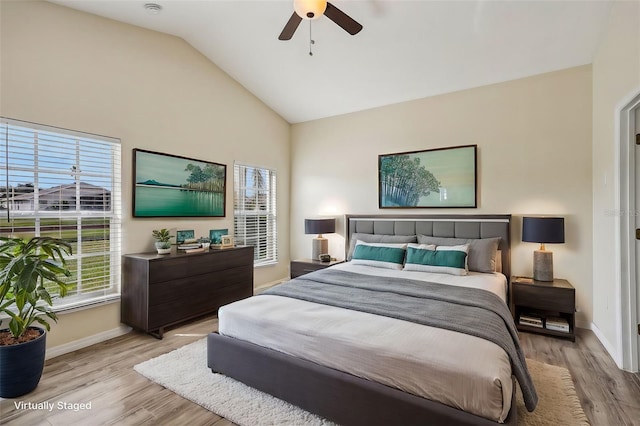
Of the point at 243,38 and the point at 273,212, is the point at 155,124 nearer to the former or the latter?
the point at 243,38

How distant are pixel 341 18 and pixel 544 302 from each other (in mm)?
3416

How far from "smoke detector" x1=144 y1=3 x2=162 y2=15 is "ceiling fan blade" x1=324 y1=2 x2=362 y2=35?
1906mm

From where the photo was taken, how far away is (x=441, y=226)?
4066 millimetres

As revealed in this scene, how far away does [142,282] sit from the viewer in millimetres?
3098

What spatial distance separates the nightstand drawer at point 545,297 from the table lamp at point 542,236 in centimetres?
22

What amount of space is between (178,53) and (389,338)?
400 cm

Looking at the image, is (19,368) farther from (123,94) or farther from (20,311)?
(123,94)

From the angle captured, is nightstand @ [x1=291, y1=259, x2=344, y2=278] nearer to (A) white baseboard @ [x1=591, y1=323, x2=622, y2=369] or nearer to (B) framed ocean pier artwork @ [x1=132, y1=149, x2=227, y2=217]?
(B) framed ocean pier artwork @ [x1=132, y1=149, x2=227, y2=217]

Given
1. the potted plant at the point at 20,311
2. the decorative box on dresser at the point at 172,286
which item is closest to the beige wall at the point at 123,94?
the decorative box on dresser at the point at 172,286

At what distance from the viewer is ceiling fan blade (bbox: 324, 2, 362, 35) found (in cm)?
230

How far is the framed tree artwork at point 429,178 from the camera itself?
3998 millimetres

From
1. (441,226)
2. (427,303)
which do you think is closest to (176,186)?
(427,303)

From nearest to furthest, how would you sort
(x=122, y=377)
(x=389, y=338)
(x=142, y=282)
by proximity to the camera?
(x=389, y=338)
(x=122, y=377)
(x=142, y=282)

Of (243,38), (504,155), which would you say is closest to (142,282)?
(243,38)
